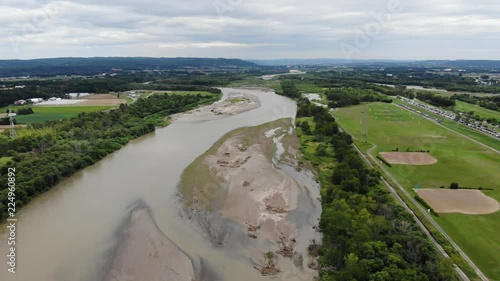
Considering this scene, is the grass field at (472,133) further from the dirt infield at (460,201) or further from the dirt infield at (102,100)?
the dirt infield at (102,100)

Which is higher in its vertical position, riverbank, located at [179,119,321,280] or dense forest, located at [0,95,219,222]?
dense forest, located at [0,95,219,222]

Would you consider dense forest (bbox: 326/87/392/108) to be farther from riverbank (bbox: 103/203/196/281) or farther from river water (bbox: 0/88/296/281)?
riverbank (bbox: 103/203/196/281)

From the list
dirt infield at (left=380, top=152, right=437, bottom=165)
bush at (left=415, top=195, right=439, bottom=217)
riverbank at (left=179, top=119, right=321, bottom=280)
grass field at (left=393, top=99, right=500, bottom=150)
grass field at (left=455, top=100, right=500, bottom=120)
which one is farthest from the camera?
grass field at (left=455, top=100, right=500, bottom=120)

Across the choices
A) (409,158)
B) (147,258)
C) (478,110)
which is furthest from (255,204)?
(478,110)

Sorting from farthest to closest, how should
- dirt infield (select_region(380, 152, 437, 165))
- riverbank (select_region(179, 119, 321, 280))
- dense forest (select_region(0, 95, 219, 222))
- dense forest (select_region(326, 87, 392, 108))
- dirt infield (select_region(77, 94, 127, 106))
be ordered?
dirt infield (select_region(77, 94, 127, 106)) → dense forest (select_region(326, 87, 392, 108)) → dirt infield (select_region(380, 152, 437, 165)) → dense forest (select_region(0, 95, 219, 222)) → riverbank (select_region(179, 119, 321, 280))

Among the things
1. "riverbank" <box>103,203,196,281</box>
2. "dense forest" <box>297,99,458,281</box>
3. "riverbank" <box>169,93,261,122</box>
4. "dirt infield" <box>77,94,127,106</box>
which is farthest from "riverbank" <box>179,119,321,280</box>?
"dirt infield" <box>77,94,127,106</box>

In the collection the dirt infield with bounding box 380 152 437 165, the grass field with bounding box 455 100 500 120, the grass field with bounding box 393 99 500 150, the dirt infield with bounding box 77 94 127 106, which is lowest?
the dirt infield with bounding box 380 152 437 165

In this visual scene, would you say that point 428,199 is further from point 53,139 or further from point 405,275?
point 53,139
